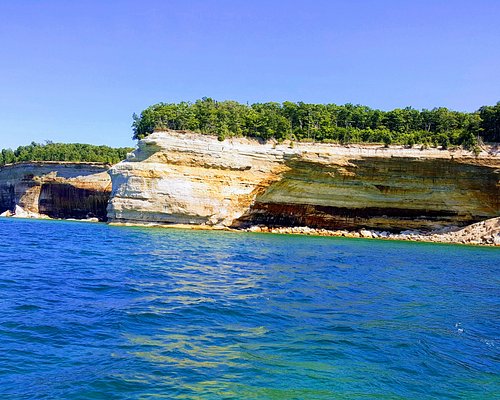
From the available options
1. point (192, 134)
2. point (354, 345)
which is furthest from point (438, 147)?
point (354, 345)

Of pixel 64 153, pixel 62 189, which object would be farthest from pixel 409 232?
pixel 64 153

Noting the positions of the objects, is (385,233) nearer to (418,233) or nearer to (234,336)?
(418,233)

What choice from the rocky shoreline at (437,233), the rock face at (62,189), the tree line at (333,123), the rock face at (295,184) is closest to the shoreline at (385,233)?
the rocky shoreline at (437,233)

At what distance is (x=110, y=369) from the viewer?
20.3ft

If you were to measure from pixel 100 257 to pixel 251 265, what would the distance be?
642 centimetres

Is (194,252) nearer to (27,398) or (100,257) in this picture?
(100,257)

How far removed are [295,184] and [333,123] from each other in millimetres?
16148

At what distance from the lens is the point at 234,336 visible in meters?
8.12

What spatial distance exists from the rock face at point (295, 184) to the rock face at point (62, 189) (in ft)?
77.7

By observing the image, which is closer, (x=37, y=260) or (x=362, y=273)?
(x=37, y=260)

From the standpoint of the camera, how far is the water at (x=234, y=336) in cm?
598

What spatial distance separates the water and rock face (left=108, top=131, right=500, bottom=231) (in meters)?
31.7

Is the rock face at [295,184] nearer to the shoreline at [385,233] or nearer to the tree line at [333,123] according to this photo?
the shoreline at [385,233]

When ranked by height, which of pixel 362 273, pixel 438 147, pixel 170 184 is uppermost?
pixel 438 147
